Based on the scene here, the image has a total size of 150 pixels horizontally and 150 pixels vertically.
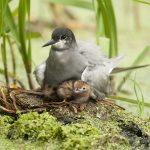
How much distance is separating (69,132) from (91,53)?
1.05m

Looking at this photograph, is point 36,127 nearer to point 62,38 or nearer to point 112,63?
point 62,38

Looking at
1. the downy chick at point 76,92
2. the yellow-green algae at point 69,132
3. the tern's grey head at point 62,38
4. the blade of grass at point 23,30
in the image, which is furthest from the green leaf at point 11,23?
the yellow-green algae at point 69,132

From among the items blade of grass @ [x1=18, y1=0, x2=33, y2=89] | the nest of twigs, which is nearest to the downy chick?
the nest of twigs

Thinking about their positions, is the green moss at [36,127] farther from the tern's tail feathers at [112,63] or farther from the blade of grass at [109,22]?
the blade of grass at [109,22]

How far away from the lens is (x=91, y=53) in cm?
471

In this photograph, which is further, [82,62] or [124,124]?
[82,62]

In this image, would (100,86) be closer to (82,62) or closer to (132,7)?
(82,62)

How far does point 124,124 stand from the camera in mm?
4035

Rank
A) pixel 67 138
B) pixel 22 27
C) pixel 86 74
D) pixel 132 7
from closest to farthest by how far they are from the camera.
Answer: pixel 67 138 → pixel 86 74 → pixel 22 27 → pixel 132 7

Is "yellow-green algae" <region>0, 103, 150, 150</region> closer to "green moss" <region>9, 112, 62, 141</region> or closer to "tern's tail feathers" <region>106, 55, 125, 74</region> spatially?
"green moss" <region>9, 112, 62, 141</region>

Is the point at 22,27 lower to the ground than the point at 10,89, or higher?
higher

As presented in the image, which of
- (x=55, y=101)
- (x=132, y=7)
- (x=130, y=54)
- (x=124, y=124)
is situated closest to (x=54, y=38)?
(x=55, y=101)

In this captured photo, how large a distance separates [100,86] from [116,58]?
465 mm

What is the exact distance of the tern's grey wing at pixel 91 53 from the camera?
15.3 feet
